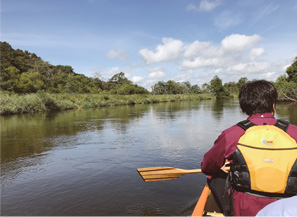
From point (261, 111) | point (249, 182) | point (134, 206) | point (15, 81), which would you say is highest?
point (15, 81)

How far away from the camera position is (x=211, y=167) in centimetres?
199

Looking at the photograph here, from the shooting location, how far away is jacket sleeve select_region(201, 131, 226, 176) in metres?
1.79

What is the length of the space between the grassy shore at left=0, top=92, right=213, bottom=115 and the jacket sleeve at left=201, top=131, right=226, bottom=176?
25.0m

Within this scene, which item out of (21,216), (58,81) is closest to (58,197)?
(21,216)

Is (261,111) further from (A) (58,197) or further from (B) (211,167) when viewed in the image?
(A) (58,197)

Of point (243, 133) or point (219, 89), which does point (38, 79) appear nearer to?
point (243, 133)

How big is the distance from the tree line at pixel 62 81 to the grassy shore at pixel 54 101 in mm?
8835

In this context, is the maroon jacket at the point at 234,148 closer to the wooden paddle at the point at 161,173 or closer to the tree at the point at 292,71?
the wooden paddle at the point at 161,173

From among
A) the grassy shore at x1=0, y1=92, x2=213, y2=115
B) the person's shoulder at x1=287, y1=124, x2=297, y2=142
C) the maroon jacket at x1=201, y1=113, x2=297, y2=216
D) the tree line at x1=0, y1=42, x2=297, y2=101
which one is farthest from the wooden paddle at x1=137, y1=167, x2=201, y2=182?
the grassy shore at x1=0, y1=92, x2=213, y2=115

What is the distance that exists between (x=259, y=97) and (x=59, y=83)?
57296mm

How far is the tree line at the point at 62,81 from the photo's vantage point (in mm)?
35112

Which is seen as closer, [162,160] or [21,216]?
[21,216]

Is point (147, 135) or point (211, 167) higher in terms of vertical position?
point (211, 167)

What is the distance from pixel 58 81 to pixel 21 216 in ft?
177
